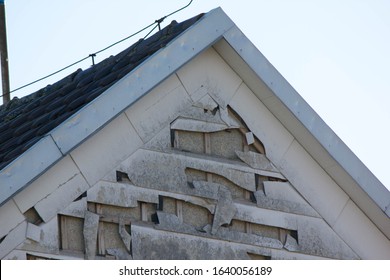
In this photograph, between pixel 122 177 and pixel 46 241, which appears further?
pixel 122 177

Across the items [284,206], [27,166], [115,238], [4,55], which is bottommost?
[284,206]

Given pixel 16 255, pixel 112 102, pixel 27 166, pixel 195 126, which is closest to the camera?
pixel 27 166

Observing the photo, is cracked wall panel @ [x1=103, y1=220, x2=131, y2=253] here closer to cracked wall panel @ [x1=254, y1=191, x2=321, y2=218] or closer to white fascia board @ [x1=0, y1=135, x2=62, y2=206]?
white fascia board @ [x1=0, y1=135, x2=62, y2=206]

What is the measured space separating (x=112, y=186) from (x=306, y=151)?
1778 millimetres

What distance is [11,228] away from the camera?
8.26 meters

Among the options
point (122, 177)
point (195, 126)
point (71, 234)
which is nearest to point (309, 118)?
point (195, 126)

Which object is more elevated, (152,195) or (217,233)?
(152,195)

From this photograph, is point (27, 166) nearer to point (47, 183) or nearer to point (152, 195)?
point (47, 183)

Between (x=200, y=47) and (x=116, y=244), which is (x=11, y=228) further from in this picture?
(x=200, y=47)

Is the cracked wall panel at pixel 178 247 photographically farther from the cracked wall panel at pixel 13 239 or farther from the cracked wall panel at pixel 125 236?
the cracked wall panel at pixel 13 239

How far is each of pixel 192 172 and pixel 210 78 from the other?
0.76 metres

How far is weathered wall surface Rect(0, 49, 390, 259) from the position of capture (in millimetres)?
8508

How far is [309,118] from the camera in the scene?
952 cm

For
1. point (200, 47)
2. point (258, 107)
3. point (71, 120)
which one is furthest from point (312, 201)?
point (71, 120)
